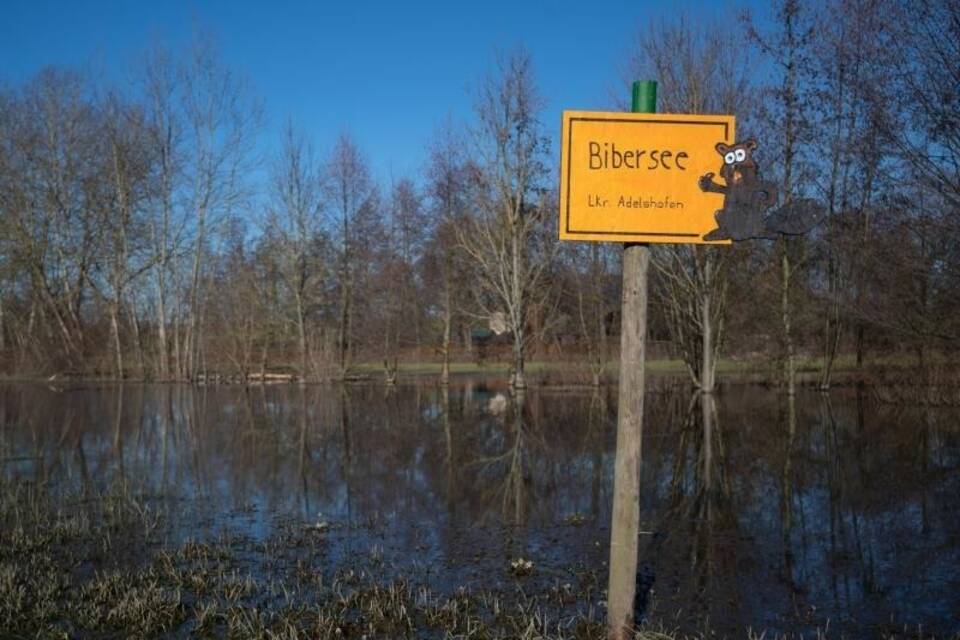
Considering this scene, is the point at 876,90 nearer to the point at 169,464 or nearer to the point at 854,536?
the point at 854,536

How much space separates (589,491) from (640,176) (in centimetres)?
673

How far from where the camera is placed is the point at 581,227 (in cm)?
450

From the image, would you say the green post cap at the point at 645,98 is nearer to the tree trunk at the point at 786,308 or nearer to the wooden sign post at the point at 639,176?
the wooden sign post at the point at 639,176

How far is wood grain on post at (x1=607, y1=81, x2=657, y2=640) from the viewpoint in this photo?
15.0 ft

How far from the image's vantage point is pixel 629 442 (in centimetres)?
457

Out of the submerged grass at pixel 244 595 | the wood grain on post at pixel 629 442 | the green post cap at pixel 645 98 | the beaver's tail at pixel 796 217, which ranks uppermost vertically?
the green post cap at pixel 645 98

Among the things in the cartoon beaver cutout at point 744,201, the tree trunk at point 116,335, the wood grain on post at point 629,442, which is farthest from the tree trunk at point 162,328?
the cartoon beaver cutout at point 744,201

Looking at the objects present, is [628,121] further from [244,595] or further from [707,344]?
[707,344]

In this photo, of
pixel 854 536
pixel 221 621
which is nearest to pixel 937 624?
pixel 854 536

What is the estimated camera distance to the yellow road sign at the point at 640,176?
4477 mm

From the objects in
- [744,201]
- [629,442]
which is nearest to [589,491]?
[629,442]

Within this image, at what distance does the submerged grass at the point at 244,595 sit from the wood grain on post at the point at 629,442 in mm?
303

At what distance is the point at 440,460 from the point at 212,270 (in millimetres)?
30972

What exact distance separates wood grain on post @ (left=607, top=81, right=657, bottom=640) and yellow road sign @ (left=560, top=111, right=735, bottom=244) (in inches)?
7.5
